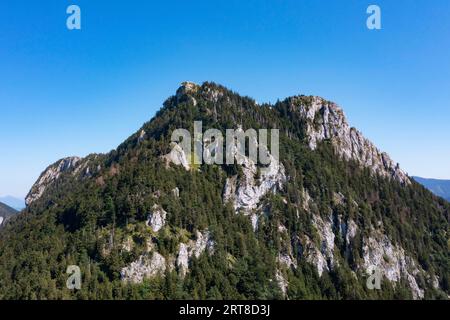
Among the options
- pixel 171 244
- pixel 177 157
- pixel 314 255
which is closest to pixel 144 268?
pixel 171 244

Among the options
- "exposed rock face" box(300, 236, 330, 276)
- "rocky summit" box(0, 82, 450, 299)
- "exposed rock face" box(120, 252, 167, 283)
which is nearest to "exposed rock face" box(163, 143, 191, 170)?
"rocky summit" box(0, 82, 450, 299)

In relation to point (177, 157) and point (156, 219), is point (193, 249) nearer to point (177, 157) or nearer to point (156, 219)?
point (156, 219)

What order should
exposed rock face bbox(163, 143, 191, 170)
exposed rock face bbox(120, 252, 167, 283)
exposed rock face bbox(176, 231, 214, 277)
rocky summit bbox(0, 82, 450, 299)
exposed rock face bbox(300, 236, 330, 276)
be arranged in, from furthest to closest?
exposed rock face bbox(300, 236, 330, 276) < exposed rock face bbox(163, 143, 191, 170) < exposed rock face bbox(176, 231, 214, 277) < exposed rock face bbox(120, 252, 167, 283) < rocky summit bbox(0, 82, 450, 299)

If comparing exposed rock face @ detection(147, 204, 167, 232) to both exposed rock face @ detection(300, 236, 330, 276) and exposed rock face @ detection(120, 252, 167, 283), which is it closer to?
exposed rock face @ detection(120, 252, 167, 283)

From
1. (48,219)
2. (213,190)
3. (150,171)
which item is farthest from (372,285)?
(48,219)

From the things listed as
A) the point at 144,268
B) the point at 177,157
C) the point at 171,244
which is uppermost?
the point at 177,157

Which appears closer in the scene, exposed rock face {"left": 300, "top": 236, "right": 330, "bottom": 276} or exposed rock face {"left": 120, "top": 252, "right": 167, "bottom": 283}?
exposed rock face {"left": 120, "top": 252, "right": 167, "bottom": 283}
